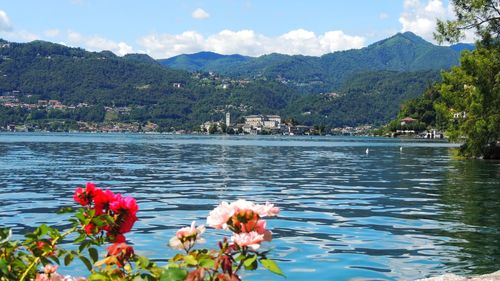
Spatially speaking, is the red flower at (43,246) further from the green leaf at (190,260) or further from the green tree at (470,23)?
the green tree at (470,23)

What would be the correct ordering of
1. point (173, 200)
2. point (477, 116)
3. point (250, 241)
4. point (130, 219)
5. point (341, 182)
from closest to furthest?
point (250, 241), point (130, 219), point (173, 200), point (341, 182), point (477, 116)

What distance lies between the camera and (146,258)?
427 cm

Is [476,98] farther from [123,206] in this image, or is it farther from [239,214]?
[239,214]

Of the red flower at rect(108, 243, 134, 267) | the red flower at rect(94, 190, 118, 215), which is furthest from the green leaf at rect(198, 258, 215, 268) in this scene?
the red flower at rect(94, 190, 118, 215)

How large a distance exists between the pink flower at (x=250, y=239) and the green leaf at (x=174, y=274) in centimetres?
37

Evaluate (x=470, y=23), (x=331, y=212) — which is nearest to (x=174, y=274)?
(x=331, y=212)

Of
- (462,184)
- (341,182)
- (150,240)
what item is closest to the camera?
(150,240)

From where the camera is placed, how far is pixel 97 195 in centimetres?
464

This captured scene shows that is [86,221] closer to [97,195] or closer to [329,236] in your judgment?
[97,195]

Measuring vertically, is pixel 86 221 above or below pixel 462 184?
above

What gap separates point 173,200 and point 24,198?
604 cm

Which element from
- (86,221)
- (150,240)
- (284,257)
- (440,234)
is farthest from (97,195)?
(440,234)

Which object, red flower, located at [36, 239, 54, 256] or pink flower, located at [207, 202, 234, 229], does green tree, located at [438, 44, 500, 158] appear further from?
pink flower, located at [207, 202, 234, 229]

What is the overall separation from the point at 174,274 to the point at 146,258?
0.66m
